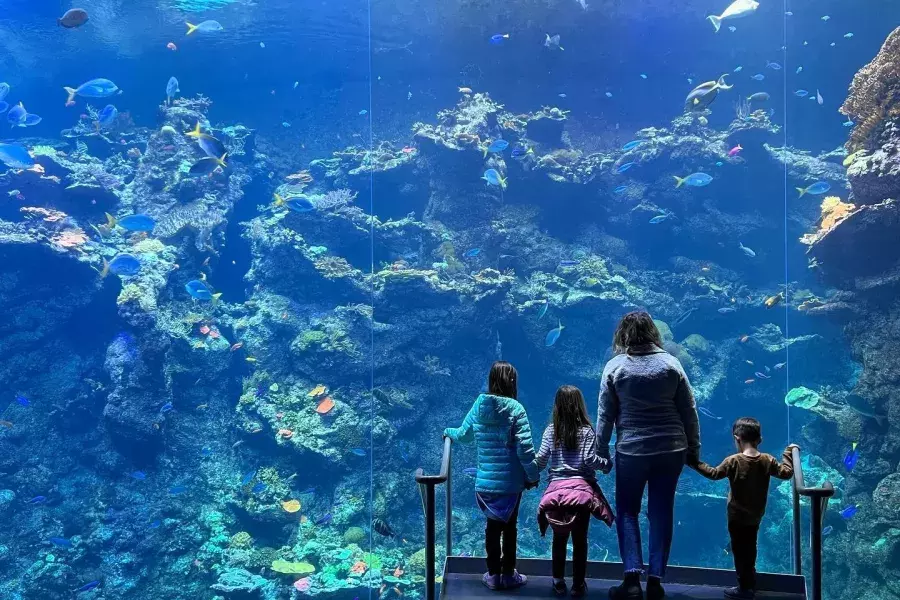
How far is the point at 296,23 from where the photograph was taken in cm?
1958

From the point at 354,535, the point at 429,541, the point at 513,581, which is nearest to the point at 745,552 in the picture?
the point at 513,581

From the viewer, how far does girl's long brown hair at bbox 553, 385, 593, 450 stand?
252 cm

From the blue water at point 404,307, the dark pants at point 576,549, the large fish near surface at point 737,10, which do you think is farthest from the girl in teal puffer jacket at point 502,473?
the large fish near surface at point 737,10

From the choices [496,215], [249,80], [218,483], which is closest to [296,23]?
[249,80]

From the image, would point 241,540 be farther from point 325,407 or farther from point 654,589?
point 654,589

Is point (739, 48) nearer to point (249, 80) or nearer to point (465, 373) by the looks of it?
point (465, 373)

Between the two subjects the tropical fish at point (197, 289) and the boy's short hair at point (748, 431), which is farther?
the tropical fish at point (197, 289)

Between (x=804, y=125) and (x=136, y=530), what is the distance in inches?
937

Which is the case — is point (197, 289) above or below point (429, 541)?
above

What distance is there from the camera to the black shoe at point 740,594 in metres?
2.35

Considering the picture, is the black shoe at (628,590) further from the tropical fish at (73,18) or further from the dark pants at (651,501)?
the tropical fish at (73,18)

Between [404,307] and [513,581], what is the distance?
9.85m

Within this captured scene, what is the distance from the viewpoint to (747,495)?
234 cm

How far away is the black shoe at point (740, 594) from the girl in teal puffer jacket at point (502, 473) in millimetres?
964
